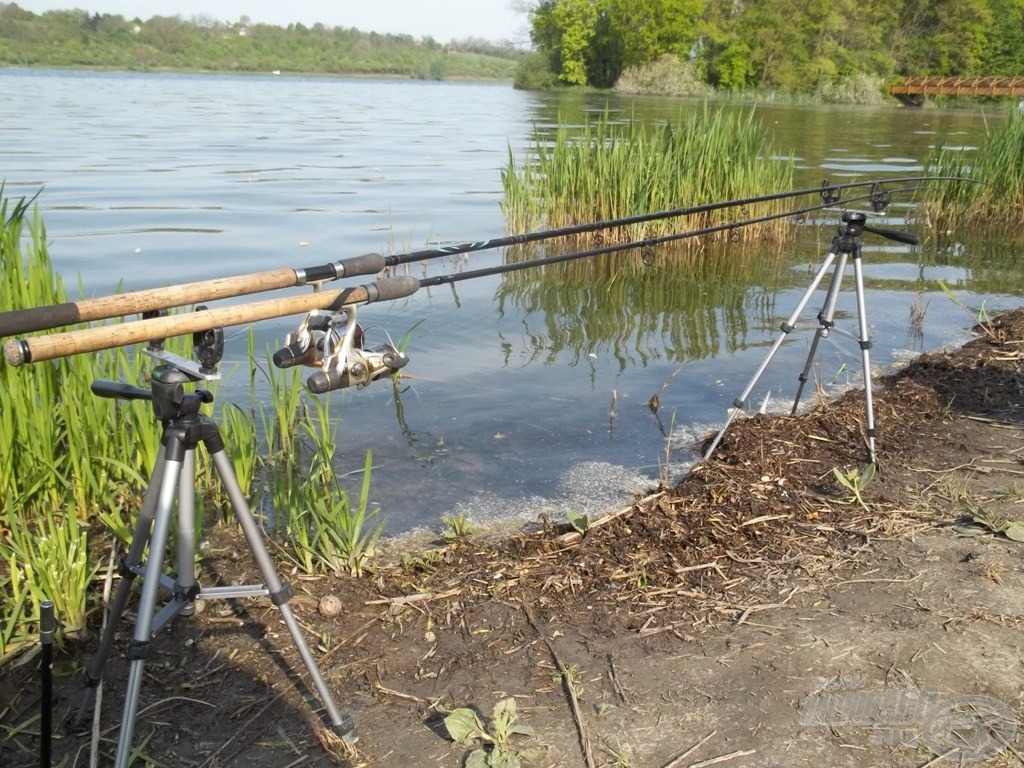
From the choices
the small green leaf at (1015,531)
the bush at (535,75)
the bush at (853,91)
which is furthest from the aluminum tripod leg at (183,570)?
the bush at (535,75)

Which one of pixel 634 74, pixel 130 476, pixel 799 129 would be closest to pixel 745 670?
pixel 130 476

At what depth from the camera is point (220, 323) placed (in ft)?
7.62

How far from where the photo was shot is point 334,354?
2566 mm

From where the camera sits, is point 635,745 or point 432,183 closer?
point 635,745

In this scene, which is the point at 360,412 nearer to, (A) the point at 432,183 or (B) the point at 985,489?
(B) the point at 985,489

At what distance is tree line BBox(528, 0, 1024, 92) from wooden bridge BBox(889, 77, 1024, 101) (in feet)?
12.9

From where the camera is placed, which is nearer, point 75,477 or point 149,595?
point 149,595

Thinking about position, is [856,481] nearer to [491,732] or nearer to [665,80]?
[491,732]

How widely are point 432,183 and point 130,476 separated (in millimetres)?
14986

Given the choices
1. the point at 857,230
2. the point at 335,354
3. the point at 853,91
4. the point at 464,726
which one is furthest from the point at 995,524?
the point at 853,91

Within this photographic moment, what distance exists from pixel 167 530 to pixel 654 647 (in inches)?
68.2

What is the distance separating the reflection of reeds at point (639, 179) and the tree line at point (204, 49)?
92071 mm

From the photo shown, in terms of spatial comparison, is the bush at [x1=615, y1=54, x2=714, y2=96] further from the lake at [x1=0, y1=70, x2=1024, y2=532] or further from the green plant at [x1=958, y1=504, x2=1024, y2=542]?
the green plant at [x1=958, y1=504, x2=1024, y2=542]

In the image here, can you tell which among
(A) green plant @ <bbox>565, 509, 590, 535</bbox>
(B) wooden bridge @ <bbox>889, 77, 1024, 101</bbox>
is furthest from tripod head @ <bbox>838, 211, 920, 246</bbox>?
(B) wooden bridge @ <bbox>889, 77, 1024, 101</bbox>
